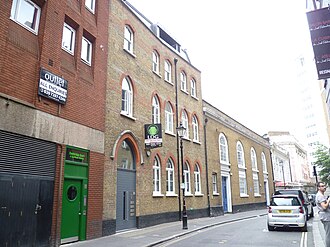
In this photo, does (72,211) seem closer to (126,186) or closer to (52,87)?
(126,186)

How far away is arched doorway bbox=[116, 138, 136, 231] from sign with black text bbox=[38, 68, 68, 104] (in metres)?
4.41

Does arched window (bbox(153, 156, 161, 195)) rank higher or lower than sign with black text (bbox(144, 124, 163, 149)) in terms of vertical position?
lower

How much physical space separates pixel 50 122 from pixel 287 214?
35.4ft

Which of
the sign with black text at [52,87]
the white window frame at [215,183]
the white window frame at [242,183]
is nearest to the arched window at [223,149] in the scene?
the white window frame at [215,183]

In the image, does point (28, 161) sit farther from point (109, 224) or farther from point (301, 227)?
point (301, 227)

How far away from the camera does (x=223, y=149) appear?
96.3 feet

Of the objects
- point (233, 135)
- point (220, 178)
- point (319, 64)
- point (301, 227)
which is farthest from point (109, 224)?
point (233, 135)

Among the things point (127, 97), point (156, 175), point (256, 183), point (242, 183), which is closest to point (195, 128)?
point (156, 175)

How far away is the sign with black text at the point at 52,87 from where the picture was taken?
34.0ft

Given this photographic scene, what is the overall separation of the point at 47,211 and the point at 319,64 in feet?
32.1

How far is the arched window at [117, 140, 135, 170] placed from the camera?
14978 millimetres

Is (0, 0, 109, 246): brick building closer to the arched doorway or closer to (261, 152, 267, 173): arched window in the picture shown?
the arched doorway

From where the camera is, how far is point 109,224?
13.2m

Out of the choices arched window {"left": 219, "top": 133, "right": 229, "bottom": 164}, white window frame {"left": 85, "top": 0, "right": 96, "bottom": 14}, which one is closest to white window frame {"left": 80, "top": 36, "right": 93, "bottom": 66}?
white window frame {"left": 85, "top": 0, "right": 96, "bottom": 14}
